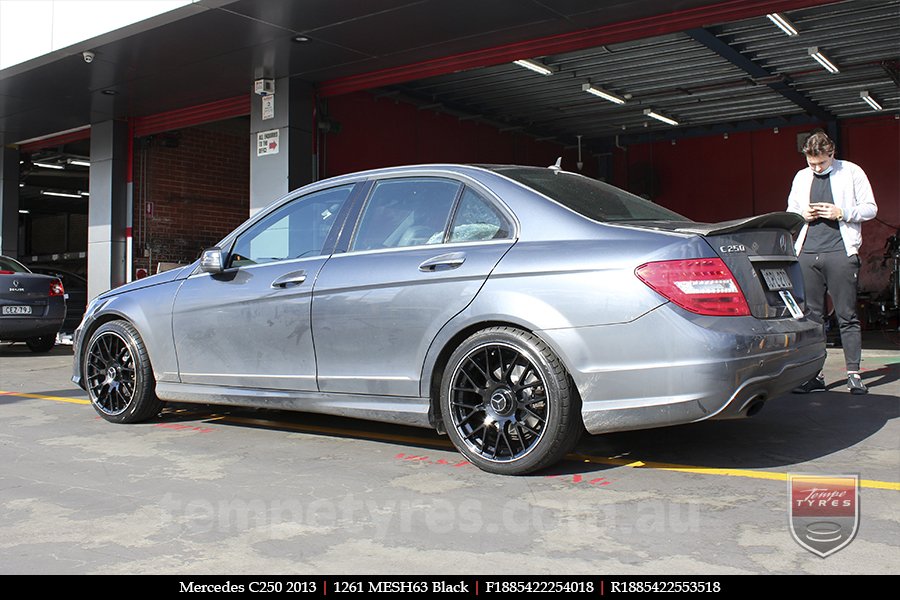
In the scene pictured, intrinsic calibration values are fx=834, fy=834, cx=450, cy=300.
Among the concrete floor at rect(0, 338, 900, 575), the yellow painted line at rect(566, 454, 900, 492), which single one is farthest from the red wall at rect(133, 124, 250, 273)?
the yellow painted line at rect(566, 454, 900, 492)

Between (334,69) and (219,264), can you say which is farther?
(334,69)

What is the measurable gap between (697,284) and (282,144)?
8.67 metres

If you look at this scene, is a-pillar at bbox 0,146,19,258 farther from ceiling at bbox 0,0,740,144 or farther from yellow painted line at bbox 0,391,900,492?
yellow painted line at bbox 0,391,900,492

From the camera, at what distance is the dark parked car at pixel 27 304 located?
11.7 metres

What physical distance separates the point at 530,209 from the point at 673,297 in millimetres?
875

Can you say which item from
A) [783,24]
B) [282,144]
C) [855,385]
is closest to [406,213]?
[855,385]

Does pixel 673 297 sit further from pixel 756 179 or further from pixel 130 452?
pixel 756 179

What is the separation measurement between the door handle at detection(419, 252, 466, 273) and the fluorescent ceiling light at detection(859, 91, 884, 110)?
14.2 metres

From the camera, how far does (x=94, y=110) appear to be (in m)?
13.9

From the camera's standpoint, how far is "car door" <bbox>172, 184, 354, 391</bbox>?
4766mm

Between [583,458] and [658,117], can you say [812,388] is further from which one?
[658,117]

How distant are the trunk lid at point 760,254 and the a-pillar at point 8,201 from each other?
16.4 meters

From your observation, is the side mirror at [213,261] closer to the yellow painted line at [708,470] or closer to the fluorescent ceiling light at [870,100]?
the yellow painted line at [708,470]
